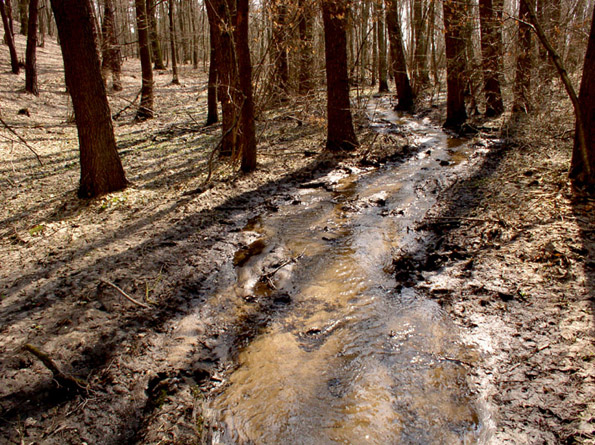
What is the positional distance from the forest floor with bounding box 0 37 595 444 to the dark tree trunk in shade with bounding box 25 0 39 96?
10.7 m

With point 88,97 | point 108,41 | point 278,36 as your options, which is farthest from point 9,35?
point 88,97

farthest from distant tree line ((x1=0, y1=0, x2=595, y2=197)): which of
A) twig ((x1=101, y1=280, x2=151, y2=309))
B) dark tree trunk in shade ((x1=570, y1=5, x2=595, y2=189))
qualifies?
twig ((x1=101, y1=280, x2=151, y2=309))

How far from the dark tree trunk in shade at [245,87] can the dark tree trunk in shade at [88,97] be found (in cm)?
266

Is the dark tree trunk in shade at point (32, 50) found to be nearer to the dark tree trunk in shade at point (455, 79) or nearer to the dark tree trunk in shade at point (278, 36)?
the dark tree trunk in shade at point (278, 36)

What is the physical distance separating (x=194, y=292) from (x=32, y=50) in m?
17.6

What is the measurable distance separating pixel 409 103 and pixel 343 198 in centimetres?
1198

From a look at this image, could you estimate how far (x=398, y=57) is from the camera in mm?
16219

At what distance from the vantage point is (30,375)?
3.30m

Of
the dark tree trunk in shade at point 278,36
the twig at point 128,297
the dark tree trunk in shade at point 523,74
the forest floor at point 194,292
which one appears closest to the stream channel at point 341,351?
the forest floor at point 194,292

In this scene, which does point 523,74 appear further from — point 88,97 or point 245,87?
point 88,97

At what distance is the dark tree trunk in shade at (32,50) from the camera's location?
15.9 metres

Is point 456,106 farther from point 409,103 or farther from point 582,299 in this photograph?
point 582,299

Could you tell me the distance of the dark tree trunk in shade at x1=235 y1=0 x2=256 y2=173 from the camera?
25.7 ft

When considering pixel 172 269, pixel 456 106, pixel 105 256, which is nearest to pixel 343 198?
pixel 172 269
